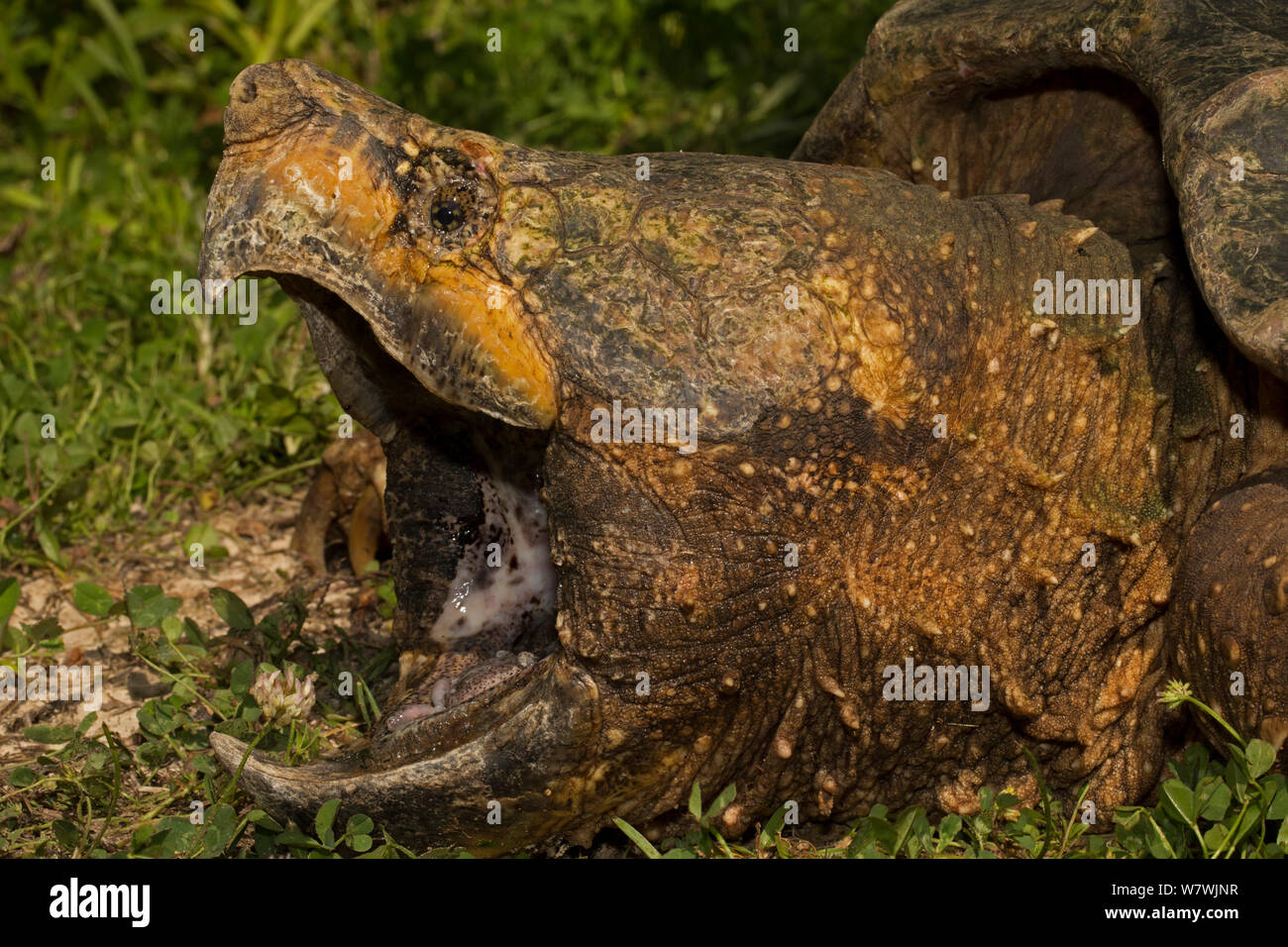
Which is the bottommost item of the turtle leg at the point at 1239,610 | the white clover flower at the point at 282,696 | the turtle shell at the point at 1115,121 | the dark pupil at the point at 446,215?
the white clover flower at the point at 282,696

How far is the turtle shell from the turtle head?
674mm

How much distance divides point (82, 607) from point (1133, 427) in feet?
7.28

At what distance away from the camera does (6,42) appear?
5801mm

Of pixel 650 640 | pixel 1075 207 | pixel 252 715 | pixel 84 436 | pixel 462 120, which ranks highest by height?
pixel 462 120

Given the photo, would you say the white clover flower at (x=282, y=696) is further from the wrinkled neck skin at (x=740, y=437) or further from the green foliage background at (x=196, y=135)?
the green foliage background at (x=196, y=135)

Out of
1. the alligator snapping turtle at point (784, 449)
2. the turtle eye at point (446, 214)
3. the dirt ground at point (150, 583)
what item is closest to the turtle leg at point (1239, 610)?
the alligator snapping turtle at point (784, 449)

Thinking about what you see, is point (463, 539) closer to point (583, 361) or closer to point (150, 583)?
point (583, 361)

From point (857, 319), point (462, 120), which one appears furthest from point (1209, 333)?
point (462, 120)

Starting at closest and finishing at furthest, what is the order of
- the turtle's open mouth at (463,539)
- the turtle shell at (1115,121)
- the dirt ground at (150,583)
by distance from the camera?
the turtle shell at (1115,121), the turtle's open mouth at (463,539), the dirt ground at (150,583)

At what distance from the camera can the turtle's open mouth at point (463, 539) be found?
2.67 m

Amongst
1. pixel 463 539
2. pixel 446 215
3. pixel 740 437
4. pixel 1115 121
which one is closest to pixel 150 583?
pixel 463 539

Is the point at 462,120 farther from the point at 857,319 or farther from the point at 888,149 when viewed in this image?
the point at 857,319

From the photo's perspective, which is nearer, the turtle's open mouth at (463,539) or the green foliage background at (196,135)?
the turtle's open mouth at (463,539)

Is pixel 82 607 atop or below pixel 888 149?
below
